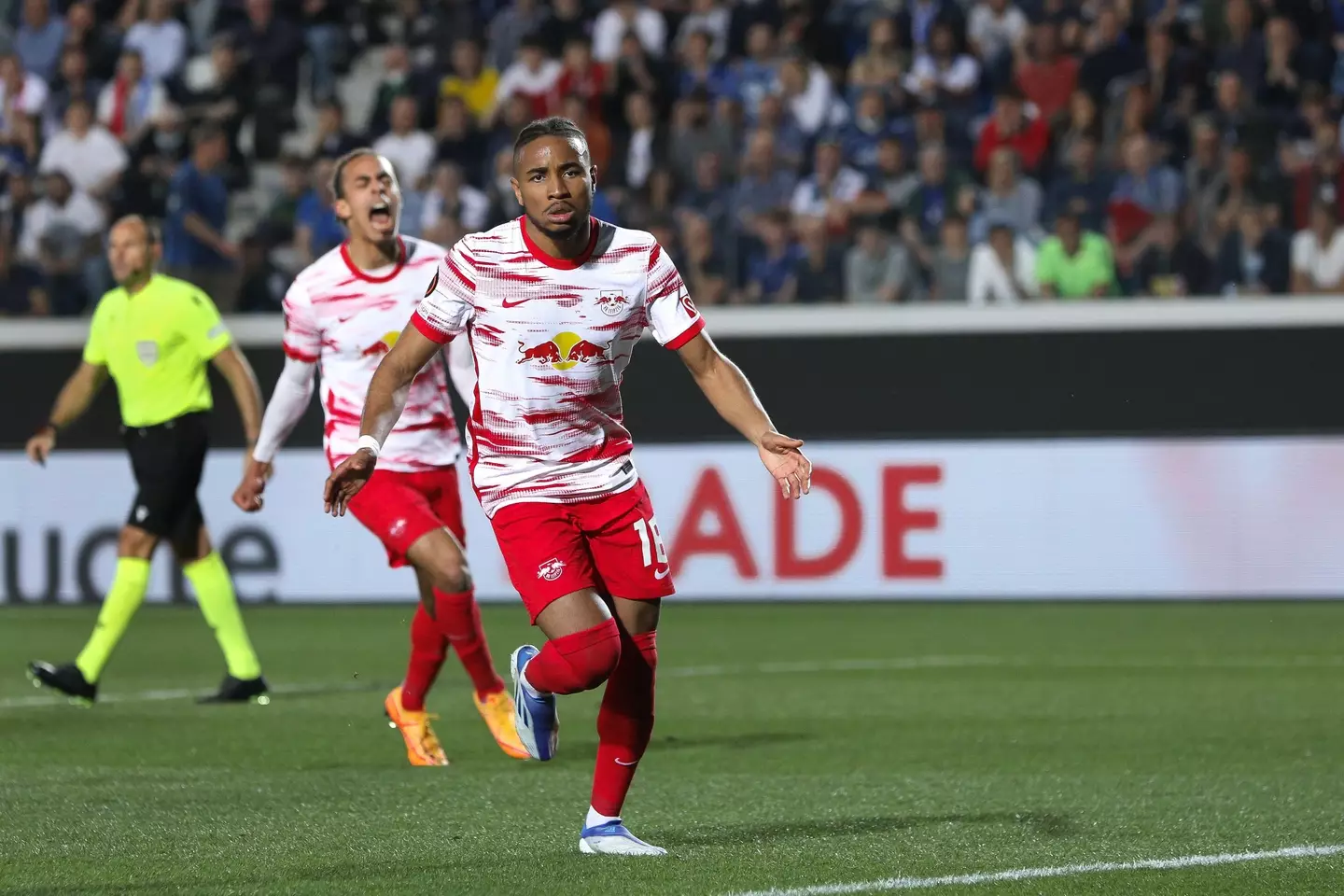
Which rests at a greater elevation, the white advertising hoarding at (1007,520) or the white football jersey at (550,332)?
the white football jersey at (550,332)

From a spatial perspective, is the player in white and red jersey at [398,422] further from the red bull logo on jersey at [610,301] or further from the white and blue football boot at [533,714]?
the red bull logo on jersey at [610,301]

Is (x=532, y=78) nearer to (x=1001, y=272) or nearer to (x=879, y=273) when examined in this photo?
(x=879, y=273)

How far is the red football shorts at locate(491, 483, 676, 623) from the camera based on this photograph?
6.04 m

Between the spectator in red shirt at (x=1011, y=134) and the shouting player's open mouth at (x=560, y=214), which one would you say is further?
the spectator in red shirt at (x=1011, y=134)

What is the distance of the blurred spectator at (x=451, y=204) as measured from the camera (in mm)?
16812

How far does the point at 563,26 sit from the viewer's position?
60.0 feet

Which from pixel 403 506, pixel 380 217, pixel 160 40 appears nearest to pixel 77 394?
pixel 380 217

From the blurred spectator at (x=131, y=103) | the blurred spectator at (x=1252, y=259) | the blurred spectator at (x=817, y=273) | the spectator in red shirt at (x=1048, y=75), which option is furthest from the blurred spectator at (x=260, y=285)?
the blurred spectator at (x=1252, y=259)

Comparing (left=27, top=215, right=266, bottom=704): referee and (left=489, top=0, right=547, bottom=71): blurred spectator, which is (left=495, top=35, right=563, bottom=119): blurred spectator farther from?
(left=27, top=215, right=266, bottom=704): referee

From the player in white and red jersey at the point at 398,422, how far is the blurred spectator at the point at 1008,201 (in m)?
8.07

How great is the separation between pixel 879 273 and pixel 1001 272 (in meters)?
0.90

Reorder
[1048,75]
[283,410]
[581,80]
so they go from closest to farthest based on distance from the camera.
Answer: [283,410]
[1048,75]
[581,80]

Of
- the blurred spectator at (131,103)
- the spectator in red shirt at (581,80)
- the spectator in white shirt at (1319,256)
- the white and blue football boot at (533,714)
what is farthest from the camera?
the blurred spectator at (131,103)

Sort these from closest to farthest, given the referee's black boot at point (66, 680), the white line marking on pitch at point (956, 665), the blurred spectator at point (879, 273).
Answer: the referee's black boot at point (66, 680), the white line marking on pitch at point (956, 665), the blurred spectator at point (879, 273)
